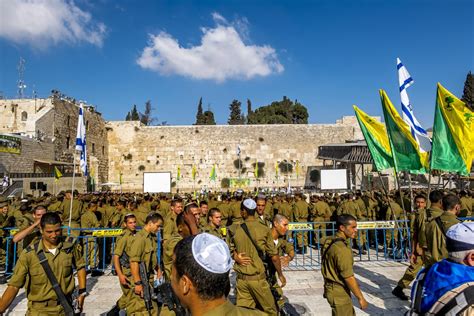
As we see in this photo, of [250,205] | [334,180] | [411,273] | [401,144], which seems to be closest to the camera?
[250,205]

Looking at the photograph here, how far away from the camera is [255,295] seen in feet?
10.8

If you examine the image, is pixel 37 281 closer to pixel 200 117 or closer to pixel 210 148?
pixel 210 148

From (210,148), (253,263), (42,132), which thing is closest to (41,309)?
(253,263)

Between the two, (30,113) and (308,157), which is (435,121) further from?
(308,157)

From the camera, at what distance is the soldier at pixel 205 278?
1307 millimetres

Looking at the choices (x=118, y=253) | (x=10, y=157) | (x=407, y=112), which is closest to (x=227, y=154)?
(x=10, y=157)

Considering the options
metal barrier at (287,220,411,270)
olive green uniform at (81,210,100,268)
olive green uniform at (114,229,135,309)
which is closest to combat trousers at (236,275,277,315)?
olive green uniform at (114,229,135,309)

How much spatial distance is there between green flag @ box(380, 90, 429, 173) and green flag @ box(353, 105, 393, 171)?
0.60m

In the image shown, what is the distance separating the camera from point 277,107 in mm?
56281

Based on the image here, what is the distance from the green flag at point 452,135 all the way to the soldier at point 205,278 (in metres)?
5.75

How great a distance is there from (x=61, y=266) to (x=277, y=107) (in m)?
55.0

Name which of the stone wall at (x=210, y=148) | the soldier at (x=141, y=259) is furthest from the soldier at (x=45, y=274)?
the stone wall at (x=210, y=148)

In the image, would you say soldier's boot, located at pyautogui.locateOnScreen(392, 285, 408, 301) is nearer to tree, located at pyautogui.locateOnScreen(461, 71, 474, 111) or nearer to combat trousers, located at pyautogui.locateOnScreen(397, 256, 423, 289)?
combat trousers, located at pyautogui.locateOnScreen(397, 256, 423, 289)

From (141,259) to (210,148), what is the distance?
29115 mm
